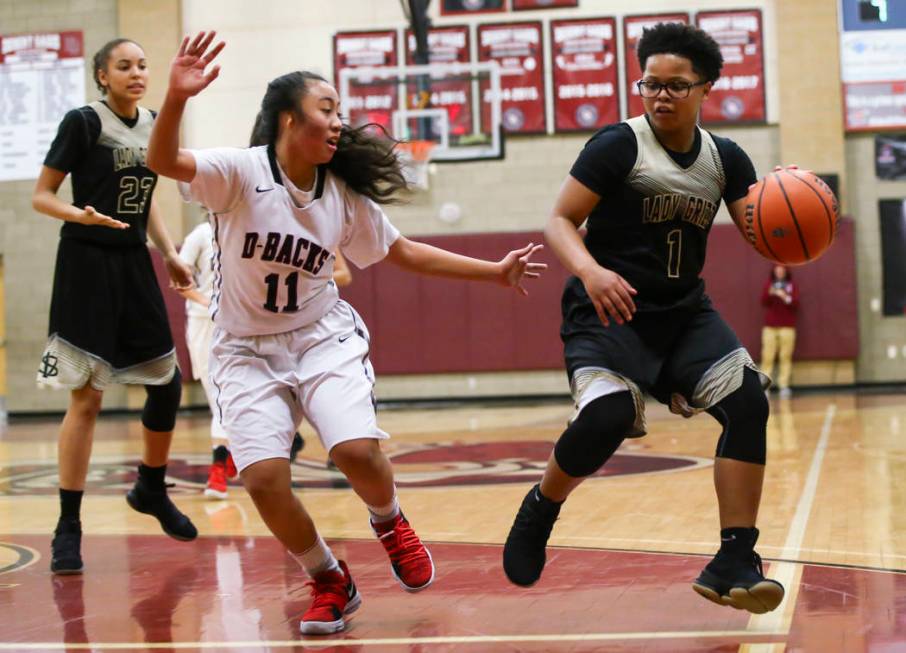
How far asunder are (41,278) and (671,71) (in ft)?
49.3

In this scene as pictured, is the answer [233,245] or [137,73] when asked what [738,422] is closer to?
[233,245]

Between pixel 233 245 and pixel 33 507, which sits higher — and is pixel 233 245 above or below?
above

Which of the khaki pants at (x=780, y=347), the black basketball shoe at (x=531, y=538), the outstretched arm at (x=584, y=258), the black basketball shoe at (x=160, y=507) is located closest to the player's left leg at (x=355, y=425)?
the black basketball shoe at (x=531, y=538)

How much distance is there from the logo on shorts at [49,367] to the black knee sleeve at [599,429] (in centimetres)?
233

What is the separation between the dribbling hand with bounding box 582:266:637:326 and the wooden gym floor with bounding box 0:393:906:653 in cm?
97

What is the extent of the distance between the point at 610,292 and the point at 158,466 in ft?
8.53

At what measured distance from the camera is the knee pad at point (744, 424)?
12.4 feet

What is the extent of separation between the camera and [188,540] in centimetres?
546

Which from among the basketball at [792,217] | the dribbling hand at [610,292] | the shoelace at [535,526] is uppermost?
the basketball at [792,217]

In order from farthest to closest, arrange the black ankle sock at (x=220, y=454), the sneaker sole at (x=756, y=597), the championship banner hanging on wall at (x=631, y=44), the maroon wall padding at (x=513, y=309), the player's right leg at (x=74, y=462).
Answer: the championship banner hanging on wall at (x=631, y=44), the maroon wall padding at (x=513, y=309), the black ankle sock at (x=220, y=454), the player's right leg at (x=74, y=462), the sneaker sole at (x=756, y=597)

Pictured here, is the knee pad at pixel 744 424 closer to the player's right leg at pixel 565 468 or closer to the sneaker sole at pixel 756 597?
the player's right leg at pixel 565 468

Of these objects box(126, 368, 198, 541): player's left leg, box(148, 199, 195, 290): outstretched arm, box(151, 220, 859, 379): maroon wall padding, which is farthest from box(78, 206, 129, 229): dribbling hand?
box(151, 220, 859, 379): maroon wall padding

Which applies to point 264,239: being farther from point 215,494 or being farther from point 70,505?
point 215,494

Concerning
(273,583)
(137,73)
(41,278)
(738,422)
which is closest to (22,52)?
(41,278)
